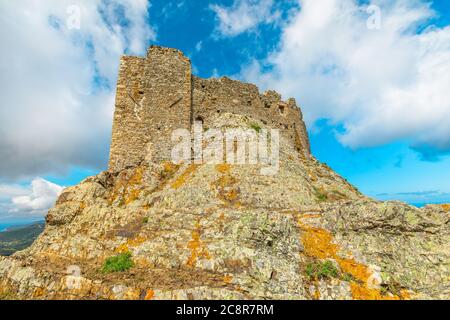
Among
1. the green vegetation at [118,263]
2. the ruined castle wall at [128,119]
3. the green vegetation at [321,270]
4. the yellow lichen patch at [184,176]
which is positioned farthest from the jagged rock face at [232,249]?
the ruined castle wall at [128,119]

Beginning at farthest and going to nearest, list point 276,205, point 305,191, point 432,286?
point 305,191 < point 276,205 < point 432,286


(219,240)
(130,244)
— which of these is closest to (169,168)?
(130,244)

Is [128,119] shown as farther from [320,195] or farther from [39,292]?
[320,195]

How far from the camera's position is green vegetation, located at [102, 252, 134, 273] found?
11.7m

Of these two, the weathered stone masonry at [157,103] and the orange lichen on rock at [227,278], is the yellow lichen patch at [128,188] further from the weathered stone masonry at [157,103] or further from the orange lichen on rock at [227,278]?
the orange lichen on rock at [227,278]

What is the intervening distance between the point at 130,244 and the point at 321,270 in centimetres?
919

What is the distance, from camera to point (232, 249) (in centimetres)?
1263

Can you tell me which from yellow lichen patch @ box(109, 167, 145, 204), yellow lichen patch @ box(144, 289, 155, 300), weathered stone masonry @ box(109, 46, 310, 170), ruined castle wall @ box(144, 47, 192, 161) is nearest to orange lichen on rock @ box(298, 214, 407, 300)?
yellow lichen patch @ box(144, 289, 155, 300)

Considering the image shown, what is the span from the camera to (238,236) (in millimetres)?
13445

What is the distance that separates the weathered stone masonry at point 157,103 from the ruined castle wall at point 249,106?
12 centimetres

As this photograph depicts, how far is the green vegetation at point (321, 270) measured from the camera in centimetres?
1162
